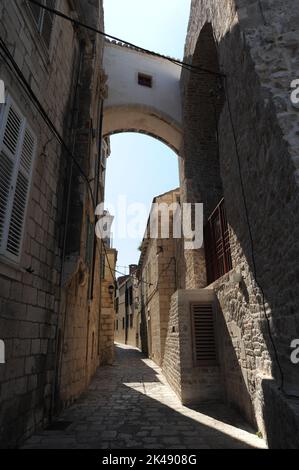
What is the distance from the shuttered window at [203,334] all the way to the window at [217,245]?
0.98 m

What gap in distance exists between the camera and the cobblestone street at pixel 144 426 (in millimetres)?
3697

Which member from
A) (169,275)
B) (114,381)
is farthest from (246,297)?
(169,275)

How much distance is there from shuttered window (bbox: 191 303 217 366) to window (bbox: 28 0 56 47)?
5.70m

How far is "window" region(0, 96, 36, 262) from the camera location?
3252mm

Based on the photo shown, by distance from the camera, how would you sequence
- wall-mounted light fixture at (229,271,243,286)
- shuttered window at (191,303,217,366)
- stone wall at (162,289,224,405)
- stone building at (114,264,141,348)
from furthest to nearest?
stone building at (114,264,141,348) < shuttered window at (191,303,217,366) < stone wall at (162,289,224,405) < wall-mounted light fixture at (229,271,243,286)

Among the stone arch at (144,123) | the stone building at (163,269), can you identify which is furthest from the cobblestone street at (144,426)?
the stone arch at (144,123)

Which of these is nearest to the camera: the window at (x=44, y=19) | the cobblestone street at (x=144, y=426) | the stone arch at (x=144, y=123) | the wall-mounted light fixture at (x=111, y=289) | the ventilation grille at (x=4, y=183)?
the ventilation grille at (x=4, y=183)

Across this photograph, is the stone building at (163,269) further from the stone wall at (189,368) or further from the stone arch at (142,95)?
the stone wall at (189,368)

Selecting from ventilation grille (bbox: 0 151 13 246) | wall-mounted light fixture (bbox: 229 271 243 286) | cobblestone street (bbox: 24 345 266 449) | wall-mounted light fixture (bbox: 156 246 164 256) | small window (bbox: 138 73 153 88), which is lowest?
cobblestone street (bbox: 24 345 266 449)

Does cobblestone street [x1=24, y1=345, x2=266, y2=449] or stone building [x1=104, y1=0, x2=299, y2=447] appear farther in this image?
cobblestone street [x1=24, y1=345, x2=266, y2=449]

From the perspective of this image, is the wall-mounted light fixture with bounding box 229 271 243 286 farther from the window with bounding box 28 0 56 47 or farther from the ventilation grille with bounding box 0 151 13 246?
the window with bounding box 28 0 56 47

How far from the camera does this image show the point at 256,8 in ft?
15.6

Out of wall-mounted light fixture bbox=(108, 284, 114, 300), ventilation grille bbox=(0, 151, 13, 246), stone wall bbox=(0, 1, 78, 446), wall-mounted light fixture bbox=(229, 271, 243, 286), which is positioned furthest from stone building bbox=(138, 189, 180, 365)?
ventilation grille bbox=(0, 151, 13, 246)

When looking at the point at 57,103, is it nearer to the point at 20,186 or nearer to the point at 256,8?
the point at 20,186
